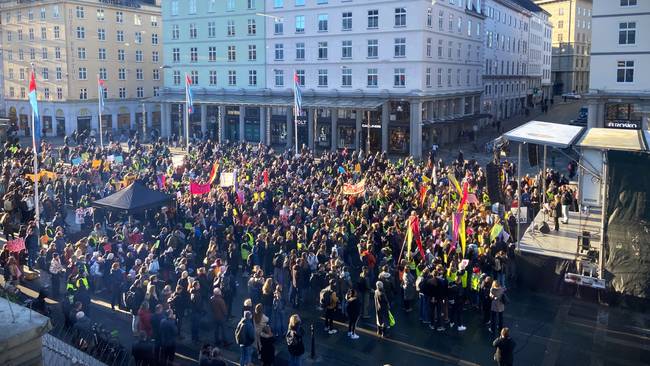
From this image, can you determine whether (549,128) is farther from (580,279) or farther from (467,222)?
(580,279)

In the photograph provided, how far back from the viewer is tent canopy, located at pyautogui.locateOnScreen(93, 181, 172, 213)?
21234 mm

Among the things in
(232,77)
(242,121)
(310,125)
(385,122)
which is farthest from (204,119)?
(385,122)

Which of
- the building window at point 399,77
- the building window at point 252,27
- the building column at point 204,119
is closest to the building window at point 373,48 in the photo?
the building window at point 399,77

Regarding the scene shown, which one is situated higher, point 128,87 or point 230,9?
point 230,9

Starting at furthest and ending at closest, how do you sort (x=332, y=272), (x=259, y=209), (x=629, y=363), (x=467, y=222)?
(x=259, y=209) < (x=467, y=222) < (x=332, y=272) < (x=629, y=363)

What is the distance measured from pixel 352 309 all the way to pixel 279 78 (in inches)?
1732

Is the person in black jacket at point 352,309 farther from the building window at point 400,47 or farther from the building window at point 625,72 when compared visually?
the building window at point 400,47

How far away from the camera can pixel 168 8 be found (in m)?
63.1

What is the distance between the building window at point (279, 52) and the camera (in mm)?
55844

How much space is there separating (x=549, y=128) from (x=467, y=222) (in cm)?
446

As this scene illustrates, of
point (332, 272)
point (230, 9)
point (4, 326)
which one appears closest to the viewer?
point (4, 326)

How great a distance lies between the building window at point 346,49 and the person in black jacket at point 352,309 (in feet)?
129

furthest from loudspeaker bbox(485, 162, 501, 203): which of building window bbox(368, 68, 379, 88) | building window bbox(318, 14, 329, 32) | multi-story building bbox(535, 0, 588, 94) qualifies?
multi-story building bbox(535, 0, 588, 94)

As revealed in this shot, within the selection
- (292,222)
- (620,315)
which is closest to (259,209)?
(292,222)
